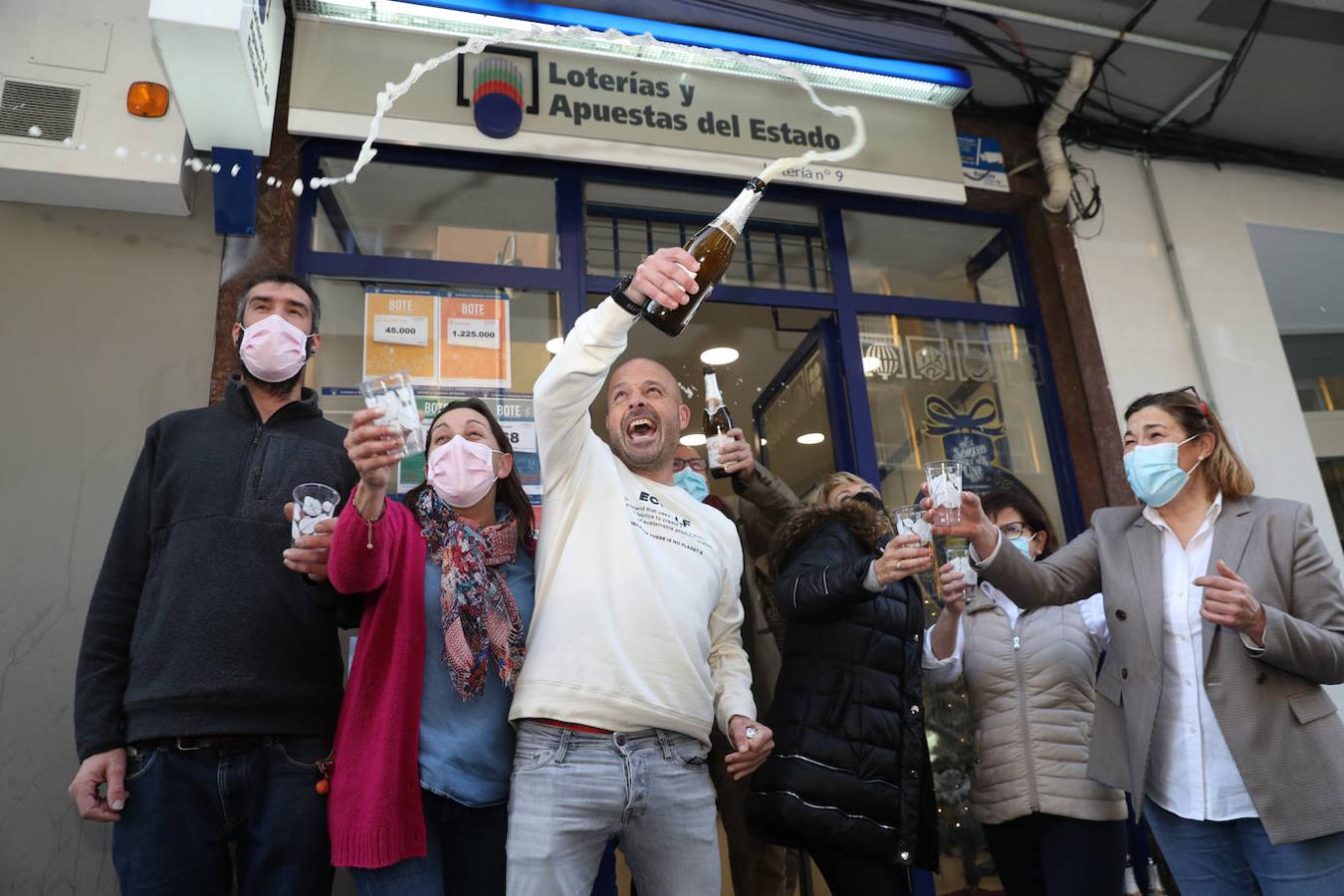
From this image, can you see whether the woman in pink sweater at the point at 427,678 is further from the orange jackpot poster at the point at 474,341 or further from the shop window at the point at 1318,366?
the shop window at the point at 1318,366

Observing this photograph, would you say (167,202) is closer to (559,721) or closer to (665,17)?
(665,17)

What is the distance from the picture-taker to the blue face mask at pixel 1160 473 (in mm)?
2754

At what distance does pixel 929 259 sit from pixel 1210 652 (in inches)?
126

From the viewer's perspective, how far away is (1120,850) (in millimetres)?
2924

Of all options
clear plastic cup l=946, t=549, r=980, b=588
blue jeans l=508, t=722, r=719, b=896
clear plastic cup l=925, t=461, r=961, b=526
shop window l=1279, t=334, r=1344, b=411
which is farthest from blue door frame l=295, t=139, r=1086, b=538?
shop window l=1279, t=334, r=1344, b=411

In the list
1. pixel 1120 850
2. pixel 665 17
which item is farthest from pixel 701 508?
pixel 665 17

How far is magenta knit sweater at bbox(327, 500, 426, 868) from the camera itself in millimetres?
2078

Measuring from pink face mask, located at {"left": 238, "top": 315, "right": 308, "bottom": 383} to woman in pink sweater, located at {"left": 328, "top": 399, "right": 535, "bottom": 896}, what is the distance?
1.48 feet

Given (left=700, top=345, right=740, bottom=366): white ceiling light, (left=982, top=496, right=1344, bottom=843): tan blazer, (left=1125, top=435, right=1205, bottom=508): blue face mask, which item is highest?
(left=700, top=345, right=740, bottom=366): white ceiling light

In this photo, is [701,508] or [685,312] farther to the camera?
[701,508]

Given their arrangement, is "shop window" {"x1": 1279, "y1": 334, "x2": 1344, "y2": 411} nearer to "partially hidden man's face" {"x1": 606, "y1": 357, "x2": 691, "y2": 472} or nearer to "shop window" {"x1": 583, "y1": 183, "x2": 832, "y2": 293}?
"shop window" {"x1": 583, "y1": 183, "x2": 832, "y2": 293}

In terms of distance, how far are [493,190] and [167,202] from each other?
143 centimetres

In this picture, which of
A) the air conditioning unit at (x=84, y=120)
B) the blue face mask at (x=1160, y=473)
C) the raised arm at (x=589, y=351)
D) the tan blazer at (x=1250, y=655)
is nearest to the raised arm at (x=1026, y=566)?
the tan blazer at (x=1250, y=655)

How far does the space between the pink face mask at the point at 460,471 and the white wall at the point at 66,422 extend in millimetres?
1683
